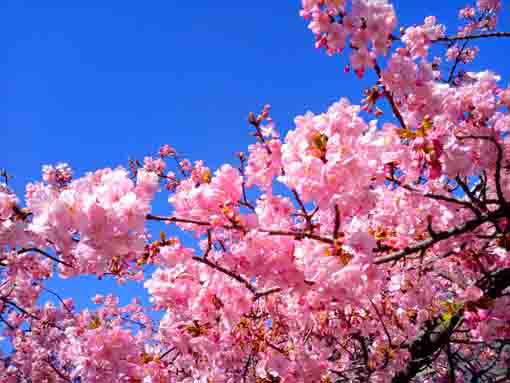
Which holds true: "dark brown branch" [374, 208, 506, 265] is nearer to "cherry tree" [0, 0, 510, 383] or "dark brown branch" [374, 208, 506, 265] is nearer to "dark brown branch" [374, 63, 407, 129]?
"cherry tree" [0, 0, 510, 383]

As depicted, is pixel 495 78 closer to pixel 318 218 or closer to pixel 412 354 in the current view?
pixel 318 218

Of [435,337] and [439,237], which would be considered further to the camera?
[435,337]

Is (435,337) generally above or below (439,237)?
below

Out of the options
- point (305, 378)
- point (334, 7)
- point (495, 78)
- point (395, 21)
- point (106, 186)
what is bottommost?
point (305, 378)

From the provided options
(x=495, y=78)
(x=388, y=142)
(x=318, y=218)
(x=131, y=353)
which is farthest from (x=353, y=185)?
(x=131, y=353)

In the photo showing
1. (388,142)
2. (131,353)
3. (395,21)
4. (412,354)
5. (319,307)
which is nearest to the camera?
(388,142)

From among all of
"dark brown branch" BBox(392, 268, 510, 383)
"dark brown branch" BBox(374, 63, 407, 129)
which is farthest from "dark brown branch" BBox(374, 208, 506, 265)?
"dark brown branch" BBox(392, 268, 510, 383)

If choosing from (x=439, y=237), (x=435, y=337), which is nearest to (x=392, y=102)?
(x=439, y=237)

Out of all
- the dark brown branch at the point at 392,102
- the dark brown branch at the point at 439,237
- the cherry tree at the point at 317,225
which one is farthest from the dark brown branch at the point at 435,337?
the dark brown branch at the point at 392,102

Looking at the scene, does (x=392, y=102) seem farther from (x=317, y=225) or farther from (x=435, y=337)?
(x=435, y=337)

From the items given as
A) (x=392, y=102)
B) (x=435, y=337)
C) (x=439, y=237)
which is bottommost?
(x=435, y=337)

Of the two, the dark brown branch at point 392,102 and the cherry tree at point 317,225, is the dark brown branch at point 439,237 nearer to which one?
the cherry tree at point 317,225

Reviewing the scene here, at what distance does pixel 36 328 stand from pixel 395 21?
9.78m

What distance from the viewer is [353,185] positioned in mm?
2229
